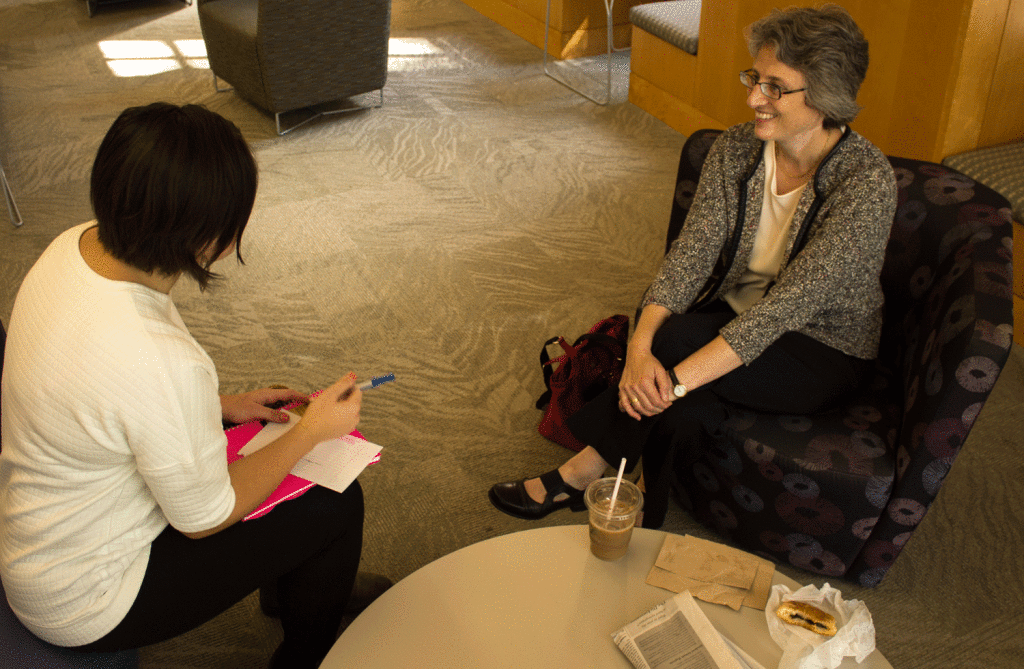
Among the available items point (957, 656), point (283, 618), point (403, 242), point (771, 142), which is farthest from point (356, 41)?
point (957, 656)

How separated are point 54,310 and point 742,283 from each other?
5.00 feet

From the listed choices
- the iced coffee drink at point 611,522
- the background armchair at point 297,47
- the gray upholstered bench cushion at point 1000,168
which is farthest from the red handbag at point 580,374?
the background armchair at point 297,47

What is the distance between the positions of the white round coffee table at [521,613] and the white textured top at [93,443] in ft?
1.07

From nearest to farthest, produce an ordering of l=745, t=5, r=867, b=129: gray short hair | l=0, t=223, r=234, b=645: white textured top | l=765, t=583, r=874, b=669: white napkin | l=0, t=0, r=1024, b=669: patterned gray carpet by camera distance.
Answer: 1. l=0, t=223, r=234, b=645: white textured top
2. l=765, t=583, r=874, b=669: white napkin
3. l=745, t=5, r=867, b=129: gray short hair
4. l=0, t=0, r=1024, b=669: patterned gray carpet

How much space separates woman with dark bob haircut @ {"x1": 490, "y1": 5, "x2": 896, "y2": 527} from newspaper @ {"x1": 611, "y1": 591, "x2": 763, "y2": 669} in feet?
1.90

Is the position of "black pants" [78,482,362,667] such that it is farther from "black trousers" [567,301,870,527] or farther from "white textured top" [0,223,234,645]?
"black trousers" [567,301,870,527]

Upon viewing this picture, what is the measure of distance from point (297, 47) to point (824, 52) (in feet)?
9.54

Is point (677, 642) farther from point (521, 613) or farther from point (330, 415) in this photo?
point (330, 415)

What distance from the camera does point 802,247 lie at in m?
1.92

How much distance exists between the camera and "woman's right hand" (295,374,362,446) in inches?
57.7

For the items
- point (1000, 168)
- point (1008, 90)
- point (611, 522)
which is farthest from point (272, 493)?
point (1008, 90)

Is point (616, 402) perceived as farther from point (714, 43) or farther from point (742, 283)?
point (714, 43)

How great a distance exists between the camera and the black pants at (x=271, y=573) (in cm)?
137

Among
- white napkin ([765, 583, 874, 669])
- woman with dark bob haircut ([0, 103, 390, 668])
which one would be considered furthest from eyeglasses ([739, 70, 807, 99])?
woman with dark bob haircut ([0, 103, 390, 668])
